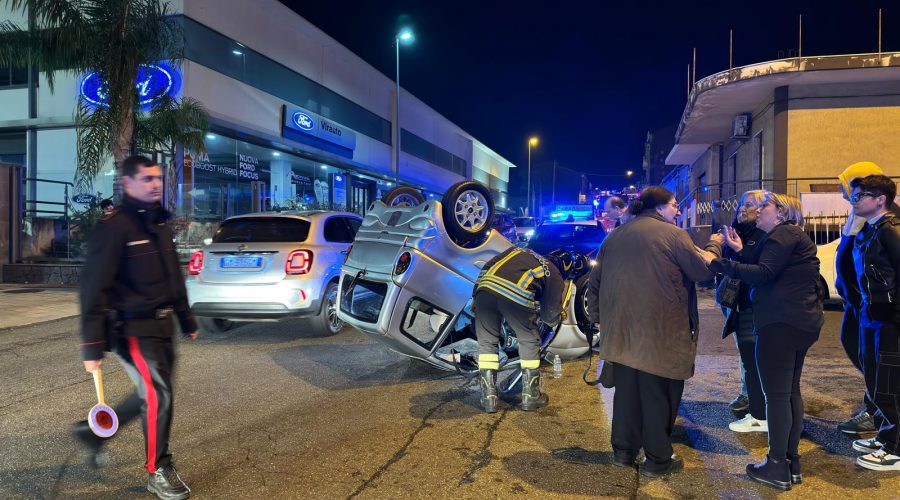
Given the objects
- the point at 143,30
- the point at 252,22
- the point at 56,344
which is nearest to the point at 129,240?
the point at 56,344

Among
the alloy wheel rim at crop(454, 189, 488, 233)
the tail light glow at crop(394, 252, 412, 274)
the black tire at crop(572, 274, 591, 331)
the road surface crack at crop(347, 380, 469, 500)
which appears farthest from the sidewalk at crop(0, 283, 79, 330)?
the black tire at crop(572, 274, 591, 331)

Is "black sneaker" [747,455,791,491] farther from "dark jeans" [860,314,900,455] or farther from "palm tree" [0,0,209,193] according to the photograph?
"palm tree" [0,0,209,193]

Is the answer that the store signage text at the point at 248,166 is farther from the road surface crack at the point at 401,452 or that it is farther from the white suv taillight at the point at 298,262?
the road surface crack at the point at 401,452

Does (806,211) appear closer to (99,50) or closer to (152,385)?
(152,385)

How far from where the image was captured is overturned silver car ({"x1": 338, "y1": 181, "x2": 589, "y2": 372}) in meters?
4.93

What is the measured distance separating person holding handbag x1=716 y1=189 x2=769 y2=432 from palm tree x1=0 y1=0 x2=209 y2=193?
10.7m

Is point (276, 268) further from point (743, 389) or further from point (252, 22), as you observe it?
point (252, 22)

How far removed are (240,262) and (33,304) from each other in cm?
597

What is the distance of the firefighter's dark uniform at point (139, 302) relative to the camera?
9.87ft

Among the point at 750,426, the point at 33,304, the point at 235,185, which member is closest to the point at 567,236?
the point at 750,426

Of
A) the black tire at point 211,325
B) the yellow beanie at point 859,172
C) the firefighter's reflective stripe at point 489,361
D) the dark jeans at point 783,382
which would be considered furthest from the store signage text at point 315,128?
the dark jeans at point 783,382

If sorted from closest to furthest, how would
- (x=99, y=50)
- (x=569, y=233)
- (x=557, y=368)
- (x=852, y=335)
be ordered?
(x=852, y=335), (x=557, y=368), (x=569, y=233), (x=99, y=50)

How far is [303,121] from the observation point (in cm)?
2275

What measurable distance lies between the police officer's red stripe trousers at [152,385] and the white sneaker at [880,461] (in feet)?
13.2
